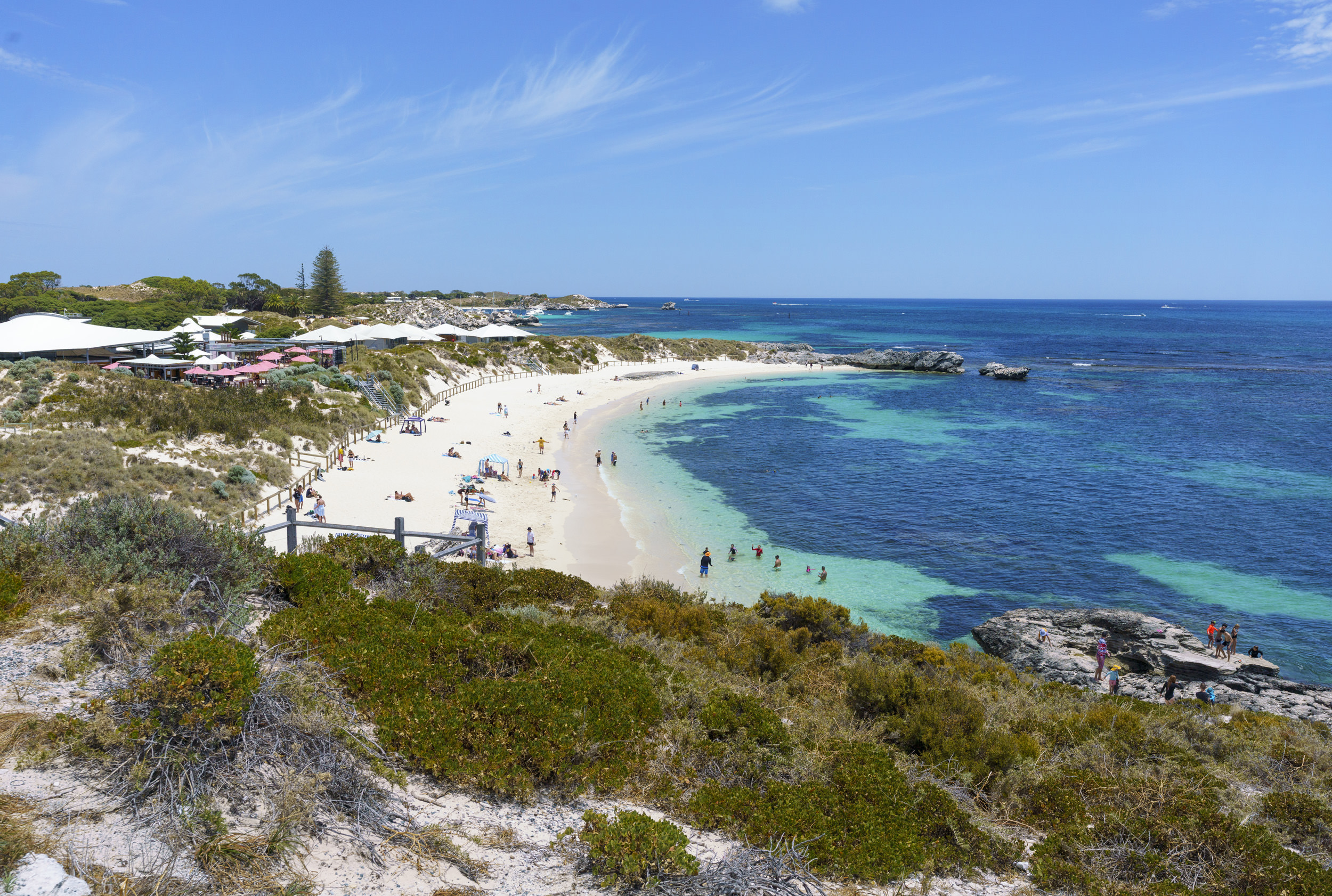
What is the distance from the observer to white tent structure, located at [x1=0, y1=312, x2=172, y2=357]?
2870 centimetres

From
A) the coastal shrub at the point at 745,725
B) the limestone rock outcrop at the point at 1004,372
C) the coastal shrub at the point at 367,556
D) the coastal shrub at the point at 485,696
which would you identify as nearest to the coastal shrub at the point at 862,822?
the coastal shrub at the point at 745,725

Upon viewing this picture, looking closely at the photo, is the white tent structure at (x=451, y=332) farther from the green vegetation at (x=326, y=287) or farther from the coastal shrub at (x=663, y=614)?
the coastal shrub at (x=663, y=614)

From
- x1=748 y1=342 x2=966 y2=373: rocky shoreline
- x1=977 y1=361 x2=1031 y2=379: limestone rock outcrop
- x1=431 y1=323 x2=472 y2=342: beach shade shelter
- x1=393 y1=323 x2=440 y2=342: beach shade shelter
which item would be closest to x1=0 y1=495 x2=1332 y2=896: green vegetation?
x1=393 y1=323 x2=440 y2=342: beach shade shelter

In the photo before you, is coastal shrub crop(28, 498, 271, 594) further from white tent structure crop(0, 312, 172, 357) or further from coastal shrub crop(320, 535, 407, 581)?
white tent structure crop(0, 312, 172, 357)

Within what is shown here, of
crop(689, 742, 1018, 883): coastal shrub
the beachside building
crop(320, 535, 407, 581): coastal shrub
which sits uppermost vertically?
the beachside building

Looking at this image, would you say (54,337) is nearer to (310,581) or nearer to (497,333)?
(310,581)

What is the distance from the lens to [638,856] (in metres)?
4.39

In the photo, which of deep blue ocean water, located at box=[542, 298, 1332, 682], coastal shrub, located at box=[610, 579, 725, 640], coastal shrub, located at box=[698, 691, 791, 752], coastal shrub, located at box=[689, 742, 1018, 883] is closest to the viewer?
coastal shrub, located at box=[689, 742, 1018, 883]

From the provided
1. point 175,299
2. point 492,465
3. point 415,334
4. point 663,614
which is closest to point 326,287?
point 175,299

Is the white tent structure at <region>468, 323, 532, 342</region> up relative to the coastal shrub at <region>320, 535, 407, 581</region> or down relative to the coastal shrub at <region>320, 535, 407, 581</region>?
up

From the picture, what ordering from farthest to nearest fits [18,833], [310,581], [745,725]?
[310,581]
[745,725]
[18,833]

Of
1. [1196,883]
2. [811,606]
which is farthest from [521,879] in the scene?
[811,606]

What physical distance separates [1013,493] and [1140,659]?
586 inches

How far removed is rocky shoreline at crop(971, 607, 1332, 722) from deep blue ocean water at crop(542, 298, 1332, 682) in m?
1.51
